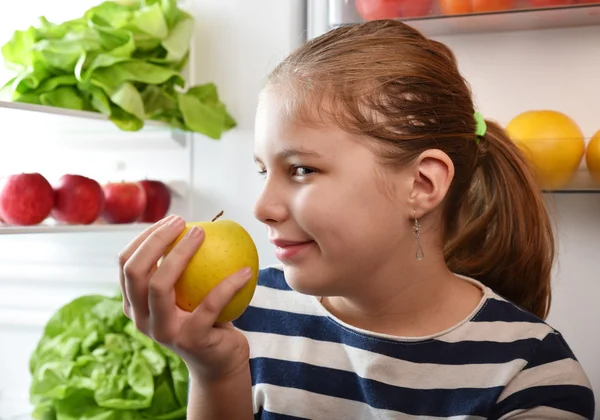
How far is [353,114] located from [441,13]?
19.9 inches

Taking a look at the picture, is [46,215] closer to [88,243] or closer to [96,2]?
[88,243]

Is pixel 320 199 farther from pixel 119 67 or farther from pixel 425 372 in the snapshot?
pixel 119 67

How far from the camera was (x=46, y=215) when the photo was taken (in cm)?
139

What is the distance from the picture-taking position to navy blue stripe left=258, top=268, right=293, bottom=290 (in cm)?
111

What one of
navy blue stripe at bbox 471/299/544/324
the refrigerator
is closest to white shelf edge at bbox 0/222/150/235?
the refrigerator

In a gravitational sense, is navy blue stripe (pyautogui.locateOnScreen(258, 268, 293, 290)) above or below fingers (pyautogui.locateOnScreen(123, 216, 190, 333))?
below

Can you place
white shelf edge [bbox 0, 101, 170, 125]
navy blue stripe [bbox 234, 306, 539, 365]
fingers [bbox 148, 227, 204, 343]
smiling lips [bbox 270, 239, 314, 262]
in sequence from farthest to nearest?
1. white shelf edge [bbox 0, 101, 170, 125]
2. navy blue stripe [bbox 234, 306, 539, 365]
3. smiling lips [bbox 270, 239, 314, 262]
4. fingers [bbox 148, 227, 204, 343]

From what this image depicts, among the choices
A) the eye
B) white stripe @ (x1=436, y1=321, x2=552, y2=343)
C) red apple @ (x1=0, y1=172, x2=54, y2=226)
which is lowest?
white stripe @ (x1=436, y1=321, x2=552, y2=343)

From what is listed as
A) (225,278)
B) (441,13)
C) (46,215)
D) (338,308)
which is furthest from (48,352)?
(441,13)

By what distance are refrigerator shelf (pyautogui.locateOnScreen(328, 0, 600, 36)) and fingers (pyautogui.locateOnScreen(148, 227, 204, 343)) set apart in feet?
2.30

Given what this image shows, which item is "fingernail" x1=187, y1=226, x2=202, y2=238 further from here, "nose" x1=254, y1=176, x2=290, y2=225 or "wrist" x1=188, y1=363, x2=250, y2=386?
"wrist" x1=188, y1=363, x2=250, y2=386

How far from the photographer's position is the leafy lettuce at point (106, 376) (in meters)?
1.41

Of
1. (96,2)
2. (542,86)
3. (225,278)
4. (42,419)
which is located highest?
(96,2)

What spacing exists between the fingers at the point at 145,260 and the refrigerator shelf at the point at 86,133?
0.77m
